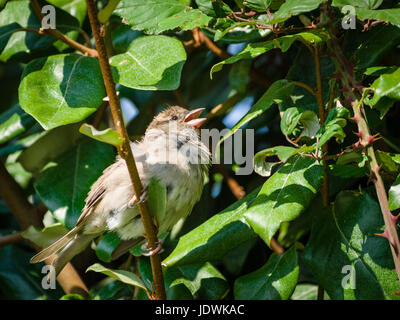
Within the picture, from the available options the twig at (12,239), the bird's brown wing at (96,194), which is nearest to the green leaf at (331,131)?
the bird's brown wing at (96,194)

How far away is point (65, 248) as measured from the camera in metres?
2.90

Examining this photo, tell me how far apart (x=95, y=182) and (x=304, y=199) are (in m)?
1.20

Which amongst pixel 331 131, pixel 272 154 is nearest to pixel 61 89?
pixel 272 154

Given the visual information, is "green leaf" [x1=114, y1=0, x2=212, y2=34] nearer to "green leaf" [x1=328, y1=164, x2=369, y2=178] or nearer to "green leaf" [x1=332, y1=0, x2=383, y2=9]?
"green leaf" [x1=332, y1=0, x2=383, y2=9]

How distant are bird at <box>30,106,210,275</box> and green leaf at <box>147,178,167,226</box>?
21.1 inches

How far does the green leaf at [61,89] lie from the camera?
7.04 ft

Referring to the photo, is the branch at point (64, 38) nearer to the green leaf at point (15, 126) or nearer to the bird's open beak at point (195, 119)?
the green leaf at point (15, 126)

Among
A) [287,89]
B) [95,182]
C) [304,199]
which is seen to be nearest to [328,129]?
[304,199]

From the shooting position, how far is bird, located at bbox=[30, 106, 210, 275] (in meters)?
2.72

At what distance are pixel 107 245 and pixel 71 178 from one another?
1.41ft

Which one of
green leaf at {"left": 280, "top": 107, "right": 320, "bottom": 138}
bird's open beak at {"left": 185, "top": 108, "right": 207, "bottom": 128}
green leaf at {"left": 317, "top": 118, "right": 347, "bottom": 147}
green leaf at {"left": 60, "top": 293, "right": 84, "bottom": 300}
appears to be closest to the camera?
green leaf at {"left": 317, "top": 118, "right": 347, "bottom": 147}

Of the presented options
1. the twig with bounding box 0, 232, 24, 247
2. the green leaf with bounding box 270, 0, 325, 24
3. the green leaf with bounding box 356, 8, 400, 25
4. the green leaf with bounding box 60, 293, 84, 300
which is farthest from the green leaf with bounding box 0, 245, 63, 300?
the green leaf with bounding box 356, 8, 400, 25

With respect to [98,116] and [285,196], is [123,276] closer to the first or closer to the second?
[285,196]

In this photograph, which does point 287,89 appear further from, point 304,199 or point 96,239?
point 96,239
